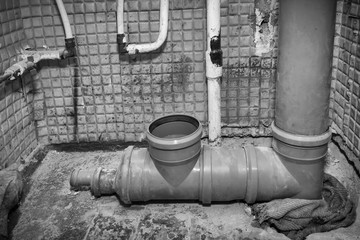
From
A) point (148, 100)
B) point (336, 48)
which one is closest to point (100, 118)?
point (148, 100)

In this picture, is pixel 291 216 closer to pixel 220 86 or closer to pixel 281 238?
pixel 281 238

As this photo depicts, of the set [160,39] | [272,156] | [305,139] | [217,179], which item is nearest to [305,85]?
[305,139]

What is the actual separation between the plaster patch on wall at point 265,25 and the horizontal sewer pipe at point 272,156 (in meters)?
0.80

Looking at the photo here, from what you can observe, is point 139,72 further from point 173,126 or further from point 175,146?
point 175,146


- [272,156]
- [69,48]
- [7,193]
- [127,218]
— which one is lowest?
[127,218]

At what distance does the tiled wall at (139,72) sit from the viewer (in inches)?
132

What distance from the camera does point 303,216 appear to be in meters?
2.70

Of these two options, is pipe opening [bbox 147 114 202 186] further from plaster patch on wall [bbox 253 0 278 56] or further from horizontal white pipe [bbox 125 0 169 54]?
plaster patch on wall [bbox 253 0 278 56]

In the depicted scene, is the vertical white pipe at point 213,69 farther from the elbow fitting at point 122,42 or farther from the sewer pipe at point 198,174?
the elbow fitting at point 122,42

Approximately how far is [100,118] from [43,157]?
675 millimetres

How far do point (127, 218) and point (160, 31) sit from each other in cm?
155

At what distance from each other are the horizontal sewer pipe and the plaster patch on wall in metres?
0.80

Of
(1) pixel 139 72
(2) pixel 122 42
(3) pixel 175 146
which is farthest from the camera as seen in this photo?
(1) pixel 139 72

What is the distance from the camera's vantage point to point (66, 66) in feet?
11.6
